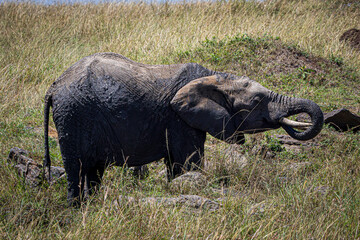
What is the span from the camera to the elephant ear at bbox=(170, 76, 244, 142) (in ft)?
15.4

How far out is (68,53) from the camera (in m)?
10.6

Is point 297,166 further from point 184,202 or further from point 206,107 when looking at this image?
point 184,202

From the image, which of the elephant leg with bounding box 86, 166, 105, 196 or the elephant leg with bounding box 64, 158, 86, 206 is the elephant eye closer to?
the elephant leg with bounding box 86, 166, 105, 196

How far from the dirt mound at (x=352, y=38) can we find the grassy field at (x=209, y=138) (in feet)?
1.23

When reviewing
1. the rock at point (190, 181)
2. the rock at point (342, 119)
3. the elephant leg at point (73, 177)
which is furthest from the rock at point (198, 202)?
the rock at point (342, 119)

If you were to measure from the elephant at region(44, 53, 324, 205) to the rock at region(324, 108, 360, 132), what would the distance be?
2.67 metres

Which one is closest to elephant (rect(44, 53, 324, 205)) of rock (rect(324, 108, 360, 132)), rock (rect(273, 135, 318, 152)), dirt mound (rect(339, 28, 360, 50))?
rock (rect(273, 135, 318, 152))

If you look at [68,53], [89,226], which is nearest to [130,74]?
[89,226]

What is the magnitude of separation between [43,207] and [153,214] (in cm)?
117

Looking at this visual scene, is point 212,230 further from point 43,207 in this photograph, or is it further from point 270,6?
point 270,6

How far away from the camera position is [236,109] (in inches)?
195

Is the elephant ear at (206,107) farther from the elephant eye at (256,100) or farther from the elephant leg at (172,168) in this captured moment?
the elephant leg at (172,168)

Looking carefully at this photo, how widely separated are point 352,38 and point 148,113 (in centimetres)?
1049

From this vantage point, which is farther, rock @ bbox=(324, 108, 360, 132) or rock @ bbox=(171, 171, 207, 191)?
rock @ bbox=(324, 108, 360, 132)
